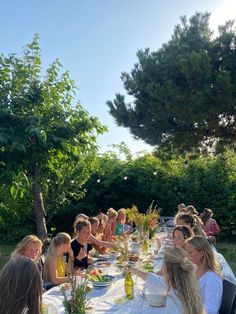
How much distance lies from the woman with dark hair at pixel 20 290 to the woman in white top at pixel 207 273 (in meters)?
1.38

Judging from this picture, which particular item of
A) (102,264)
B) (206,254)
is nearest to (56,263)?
(102,264)

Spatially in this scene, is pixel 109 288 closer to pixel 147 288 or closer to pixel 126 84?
pixel 147 288

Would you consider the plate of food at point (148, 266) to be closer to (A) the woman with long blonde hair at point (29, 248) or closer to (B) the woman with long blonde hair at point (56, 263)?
(B) the woman with long blonde hair at point (56, 263)

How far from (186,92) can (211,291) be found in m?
7.64

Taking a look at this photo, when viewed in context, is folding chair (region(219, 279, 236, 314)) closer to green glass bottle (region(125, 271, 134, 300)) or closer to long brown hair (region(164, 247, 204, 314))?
green glass bottle (region(125, 271, 134, 300))

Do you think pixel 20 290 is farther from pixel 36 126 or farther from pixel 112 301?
pixel 36 126

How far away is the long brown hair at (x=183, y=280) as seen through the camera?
7.47 feet

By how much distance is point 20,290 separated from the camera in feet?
6.31

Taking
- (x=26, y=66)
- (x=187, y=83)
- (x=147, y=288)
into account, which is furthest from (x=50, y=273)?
(x=187, y=83)

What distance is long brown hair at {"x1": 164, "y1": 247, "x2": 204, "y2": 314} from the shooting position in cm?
228

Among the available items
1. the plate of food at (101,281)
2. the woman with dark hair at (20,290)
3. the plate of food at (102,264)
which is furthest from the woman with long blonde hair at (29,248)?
the woman with dark hair at (20,290)

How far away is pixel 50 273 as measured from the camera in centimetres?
416

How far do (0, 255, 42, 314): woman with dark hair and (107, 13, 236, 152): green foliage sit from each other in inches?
330

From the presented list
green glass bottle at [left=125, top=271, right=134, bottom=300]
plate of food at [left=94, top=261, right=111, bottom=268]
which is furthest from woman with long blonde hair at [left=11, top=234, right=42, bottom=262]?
green glass bottle at [left=125, top=271, right=134, bottom=300]
